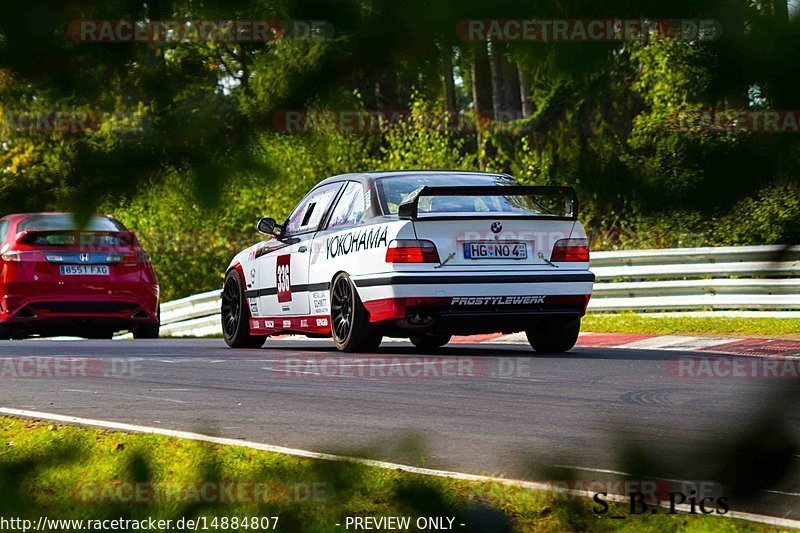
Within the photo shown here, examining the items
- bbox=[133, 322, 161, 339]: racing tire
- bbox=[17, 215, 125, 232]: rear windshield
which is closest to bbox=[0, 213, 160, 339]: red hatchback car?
bbox=[133, 322, 161, 339]: racing tire

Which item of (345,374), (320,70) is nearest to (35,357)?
(345,374)

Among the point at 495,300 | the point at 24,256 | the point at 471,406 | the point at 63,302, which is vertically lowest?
the point at 471,406

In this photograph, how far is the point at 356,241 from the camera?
11.8 meters

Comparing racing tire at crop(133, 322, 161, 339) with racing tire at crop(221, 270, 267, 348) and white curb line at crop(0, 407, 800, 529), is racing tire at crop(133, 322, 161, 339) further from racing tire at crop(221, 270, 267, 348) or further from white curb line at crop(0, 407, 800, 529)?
white curb line at crop(0, 407, 800, 529)

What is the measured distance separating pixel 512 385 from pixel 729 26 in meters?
7.53

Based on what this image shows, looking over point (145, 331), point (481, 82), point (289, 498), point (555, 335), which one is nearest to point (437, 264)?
point (555, 335)

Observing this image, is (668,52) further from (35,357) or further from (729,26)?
(35,357)

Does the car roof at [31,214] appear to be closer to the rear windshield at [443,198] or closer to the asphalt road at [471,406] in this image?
the asphalt road at [471,406]

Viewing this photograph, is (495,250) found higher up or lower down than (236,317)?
higher up

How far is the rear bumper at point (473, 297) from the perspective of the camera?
11188 mm

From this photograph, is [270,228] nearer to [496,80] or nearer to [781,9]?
[496,80]

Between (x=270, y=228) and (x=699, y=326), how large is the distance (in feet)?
18.5

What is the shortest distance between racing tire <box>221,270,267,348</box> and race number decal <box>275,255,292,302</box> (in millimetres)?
993

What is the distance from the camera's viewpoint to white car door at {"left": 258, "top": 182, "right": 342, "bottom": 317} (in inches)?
505
